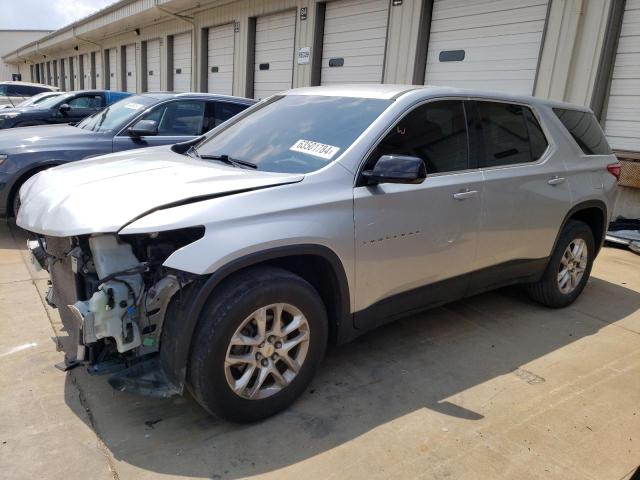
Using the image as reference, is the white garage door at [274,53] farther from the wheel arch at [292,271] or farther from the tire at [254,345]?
the tire at [254,345]

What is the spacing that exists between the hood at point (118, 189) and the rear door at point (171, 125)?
321 cm

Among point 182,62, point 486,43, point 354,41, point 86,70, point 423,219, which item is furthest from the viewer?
point 86,70

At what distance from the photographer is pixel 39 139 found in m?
6.14

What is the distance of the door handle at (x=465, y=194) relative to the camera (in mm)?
3367

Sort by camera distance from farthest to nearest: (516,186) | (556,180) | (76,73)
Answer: (76,73), (556,180), (516,186)

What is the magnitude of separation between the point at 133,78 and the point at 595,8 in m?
21.4

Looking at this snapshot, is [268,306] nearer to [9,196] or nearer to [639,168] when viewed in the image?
[9,196]

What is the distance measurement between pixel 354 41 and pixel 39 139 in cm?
736

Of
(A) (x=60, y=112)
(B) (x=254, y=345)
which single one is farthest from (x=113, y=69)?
(B) (x=254, y=345)

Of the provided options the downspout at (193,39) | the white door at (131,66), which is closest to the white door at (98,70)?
the white door at (131,66)

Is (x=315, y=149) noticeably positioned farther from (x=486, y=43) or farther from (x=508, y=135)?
(x=486, y=43)

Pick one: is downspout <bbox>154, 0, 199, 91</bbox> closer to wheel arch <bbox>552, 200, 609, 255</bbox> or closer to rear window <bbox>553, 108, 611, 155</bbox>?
rear window <bbox>553, 108, 611, 155</bbox>

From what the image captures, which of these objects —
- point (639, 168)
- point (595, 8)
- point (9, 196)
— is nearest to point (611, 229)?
point (639, 168)

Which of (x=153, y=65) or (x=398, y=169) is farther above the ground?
(x=153, y=65)
